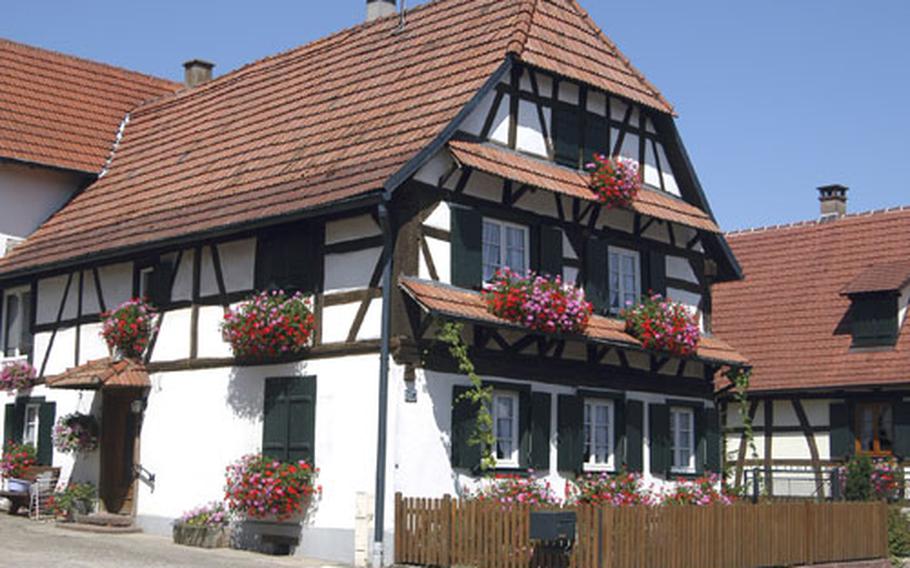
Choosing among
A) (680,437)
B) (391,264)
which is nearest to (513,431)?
(391,264)

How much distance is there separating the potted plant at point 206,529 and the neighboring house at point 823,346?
12.4m

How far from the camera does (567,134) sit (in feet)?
76.3

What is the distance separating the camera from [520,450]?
21266mm

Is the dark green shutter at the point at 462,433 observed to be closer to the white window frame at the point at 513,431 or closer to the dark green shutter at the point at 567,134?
the white window frame at the point at 513,431

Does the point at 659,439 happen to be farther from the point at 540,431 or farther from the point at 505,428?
the point at 505,428

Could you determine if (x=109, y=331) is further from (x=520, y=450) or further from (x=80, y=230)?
(x=520, y=450)

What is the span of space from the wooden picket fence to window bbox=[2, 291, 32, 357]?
11.6 meters

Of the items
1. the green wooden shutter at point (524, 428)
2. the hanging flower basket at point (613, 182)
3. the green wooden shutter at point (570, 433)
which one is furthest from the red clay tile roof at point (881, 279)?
the green wooden shutter at point (524, 428)

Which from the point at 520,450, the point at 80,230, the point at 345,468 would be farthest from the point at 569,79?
the point at 80,230

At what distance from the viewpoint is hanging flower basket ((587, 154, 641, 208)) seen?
2277 cm

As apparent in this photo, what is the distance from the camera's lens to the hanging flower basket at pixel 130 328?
23609 millimetres

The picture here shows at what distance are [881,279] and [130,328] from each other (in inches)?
679

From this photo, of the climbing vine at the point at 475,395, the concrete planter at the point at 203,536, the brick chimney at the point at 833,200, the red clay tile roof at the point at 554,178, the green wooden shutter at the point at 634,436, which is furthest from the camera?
the brick chimney at the point at 833,200

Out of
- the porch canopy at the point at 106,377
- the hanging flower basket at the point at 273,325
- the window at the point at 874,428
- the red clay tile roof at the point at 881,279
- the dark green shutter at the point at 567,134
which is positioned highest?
the dark green shutter at the point at 567,134
